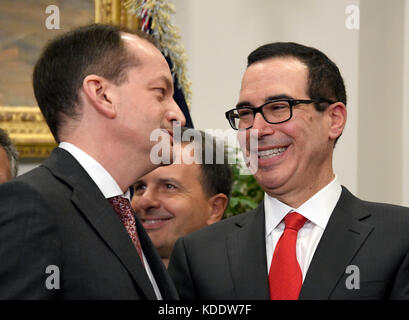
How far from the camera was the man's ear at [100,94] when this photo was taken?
1773 mm

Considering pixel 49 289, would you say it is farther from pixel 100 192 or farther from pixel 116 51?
pixel 116 51

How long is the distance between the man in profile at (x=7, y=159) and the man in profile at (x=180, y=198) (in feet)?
1.92

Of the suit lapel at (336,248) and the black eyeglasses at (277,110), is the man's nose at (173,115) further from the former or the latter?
the suit lapel at (336,248)

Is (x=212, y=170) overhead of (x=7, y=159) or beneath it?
beneath

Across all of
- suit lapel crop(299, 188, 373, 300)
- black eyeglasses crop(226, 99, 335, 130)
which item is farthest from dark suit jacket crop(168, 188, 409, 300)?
black eyeglasses crop(226, 99, 335, 130)

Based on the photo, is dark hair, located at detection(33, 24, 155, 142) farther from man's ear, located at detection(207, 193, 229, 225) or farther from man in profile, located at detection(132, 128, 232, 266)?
man's ear, located at detection(207, 193, 229, 225)

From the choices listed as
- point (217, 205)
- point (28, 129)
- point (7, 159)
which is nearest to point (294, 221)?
point (217, 205)

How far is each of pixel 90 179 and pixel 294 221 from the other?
74cm

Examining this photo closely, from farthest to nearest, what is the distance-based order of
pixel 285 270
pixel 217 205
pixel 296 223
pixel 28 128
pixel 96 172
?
pixel 28 128 < pixel 217 205 < pixel 296 223 < pixel 285 270 < pixel 96 172

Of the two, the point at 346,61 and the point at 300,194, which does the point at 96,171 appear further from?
the point at 346,61

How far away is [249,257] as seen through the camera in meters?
2.11

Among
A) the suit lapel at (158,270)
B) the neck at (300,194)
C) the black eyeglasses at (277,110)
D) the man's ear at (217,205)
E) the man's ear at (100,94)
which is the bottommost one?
the man's ear at (217,205)

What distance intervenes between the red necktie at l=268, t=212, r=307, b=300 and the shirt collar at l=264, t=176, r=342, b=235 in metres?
0.08

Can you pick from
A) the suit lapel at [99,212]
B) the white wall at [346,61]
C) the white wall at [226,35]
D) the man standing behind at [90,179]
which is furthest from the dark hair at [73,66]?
the white wall at [226,35]
